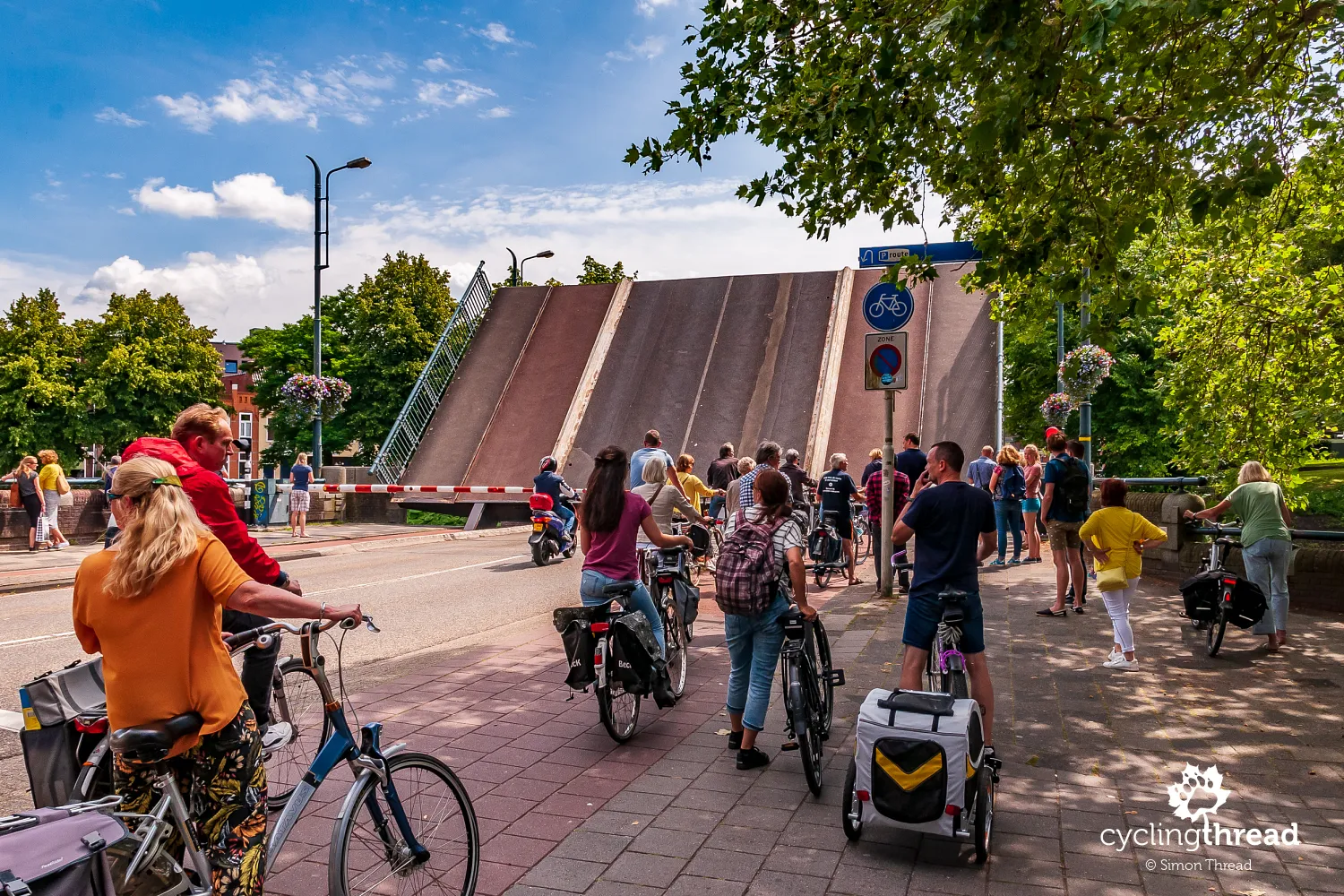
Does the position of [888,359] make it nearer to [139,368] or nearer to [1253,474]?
[1253,474]

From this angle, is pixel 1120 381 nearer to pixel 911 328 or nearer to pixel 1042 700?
pixel 911 328

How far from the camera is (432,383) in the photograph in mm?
28766

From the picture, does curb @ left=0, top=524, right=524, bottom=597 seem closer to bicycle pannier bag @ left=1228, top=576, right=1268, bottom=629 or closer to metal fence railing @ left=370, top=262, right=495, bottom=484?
metal fence railing @ left=370, top=262, right=495, bottom=484

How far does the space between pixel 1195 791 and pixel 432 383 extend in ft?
83.9

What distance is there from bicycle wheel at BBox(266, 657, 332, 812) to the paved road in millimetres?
1453

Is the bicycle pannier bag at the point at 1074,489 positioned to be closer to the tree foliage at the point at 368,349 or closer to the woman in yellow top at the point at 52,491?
→ the woman in yellow top at the point at 52,491

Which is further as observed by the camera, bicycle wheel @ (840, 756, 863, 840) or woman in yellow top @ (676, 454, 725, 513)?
woman in yellow top @ (676, 454, 725, 513)

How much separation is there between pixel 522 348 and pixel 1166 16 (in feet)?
81.5

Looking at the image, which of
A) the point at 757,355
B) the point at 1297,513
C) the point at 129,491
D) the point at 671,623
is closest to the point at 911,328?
the point at 757,355

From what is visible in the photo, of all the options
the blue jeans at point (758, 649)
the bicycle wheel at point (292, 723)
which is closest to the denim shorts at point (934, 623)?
the blue jeans at point (758, 649)

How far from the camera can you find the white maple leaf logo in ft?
16.4

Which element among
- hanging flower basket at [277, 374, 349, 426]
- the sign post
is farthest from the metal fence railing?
the sign post

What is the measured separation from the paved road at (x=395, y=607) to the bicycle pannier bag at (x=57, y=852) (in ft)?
10.8

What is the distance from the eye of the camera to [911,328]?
1060 inches
